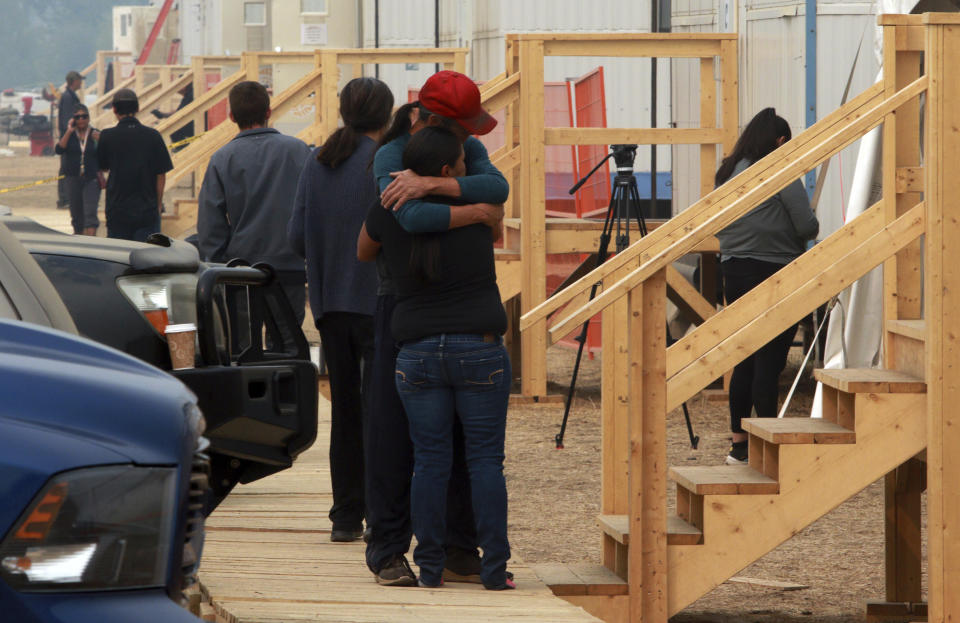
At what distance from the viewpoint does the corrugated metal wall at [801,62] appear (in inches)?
373

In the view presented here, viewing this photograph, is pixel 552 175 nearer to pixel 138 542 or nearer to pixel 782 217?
pixel 782 217

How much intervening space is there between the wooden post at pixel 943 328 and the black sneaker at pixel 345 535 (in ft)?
7.09

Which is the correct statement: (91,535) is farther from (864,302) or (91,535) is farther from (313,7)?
(313,7)

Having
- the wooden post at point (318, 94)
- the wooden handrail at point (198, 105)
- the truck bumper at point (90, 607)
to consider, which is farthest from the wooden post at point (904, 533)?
the wooden handrail at point (198, 105)

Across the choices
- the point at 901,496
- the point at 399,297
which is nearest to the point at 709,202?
the point at 901,496

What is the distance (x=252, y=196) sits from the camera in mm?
7402

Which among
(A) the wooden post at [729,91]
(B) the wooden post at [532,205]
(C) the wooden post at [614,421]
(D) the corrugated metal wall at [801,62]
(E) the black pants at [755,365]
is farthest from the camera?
(A) the wooden post at [729,91]

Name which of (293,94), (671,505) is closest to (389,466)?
(671,505)

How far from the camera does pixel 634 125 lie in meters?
16.0

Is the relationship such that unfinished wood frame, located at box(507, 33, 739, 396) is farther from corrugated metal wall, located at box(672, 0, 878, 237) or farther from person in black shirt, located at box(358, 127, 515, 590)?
person in black shirt, located at box(358, 127, 515, 590)

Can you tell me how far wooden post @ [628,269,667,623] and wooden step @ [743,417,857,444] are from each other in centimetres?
44

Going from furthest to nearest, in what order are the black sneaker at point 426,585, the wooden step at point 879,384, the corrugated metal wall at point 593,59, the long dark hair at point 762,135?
the corrugated metal wall at point 593,59
the long dark hair at point 762,135
the wooden step at point 879,384
the black sneaker at point 426,585

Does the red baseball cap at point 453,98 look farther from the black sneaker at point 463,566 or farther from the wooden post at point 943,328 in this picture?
the wooden post at point 943,328

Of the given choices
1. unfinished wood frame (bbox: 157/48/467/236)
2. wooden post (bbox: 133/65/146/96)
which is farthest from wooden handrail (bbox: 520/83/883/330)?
wooden post (bbox: 133/65/146/96)
